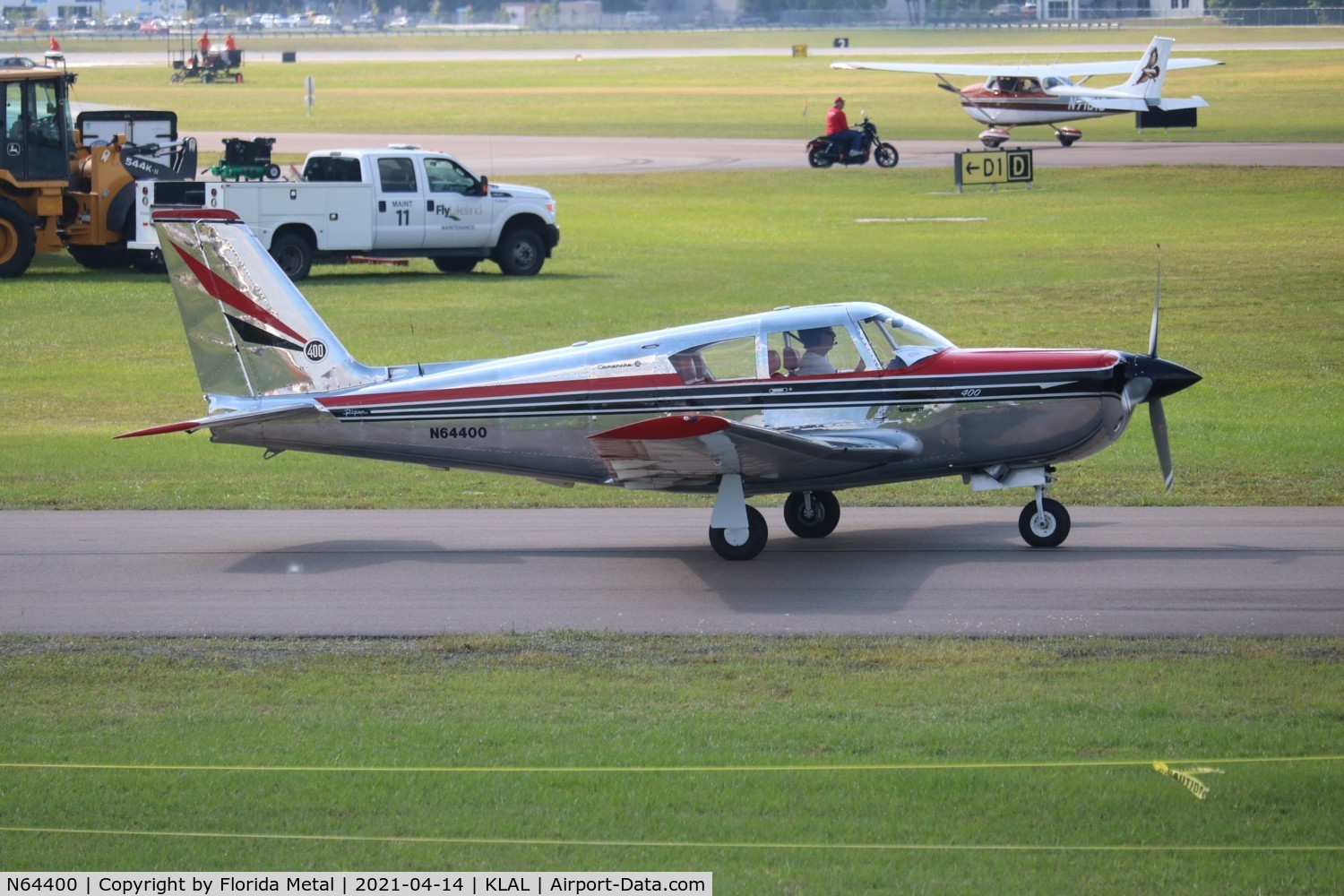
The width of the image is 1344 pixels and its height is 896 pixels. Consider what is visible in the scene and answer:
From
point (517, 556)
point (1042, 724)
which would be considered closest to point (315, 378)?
point (517, 556)

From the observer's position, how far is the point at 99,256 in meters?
32.2

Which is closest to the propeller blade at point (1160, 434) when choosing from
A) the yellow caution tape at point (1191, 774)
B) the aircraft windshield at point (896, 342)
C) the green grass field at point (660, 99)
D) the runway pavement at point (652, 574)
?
the runway pavement at point (652, 574)

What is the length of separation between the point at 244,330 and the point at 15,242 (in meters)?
19.8

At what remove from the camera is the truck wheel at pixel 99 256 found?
3198 cm

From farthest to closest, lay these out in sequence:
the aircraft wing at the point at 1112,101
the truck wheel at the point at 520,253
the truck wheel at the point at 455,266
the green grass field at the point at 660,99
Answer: the green grass field at the point at 660,99 < the aircraft wing at the point at 1112,101 < the truck wheel at the point at 455,266 < the truck wheel at the point at 520,253

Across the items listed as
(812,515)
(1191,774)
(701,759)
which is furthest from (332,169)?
(1191,774)

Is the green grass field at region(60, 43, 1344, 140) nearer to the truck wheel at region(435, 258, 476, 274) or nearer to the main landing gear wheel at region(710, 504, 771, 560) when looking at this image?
the truck wheel at region(435, 258, 476, 274)

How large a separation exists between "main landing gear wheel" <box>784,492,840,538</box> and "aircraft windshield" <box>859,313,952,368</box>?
1612 mm

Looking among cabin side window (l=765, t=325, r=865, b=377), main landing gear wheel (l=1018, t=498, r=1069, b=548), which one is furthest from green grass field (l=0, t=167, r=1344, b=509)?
cabin side window (l=765, t=325, r=865, b=377)

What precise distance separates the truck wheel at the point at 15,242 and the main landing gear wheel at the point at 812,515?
2196 cm

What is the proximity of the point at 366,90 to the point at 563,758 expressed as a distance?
8975 centimetres

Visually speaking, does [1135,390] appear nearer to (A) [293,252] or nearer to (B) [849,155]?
(A) [293,252]

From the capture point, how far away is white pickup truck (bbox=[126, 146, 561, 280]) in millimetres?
28594

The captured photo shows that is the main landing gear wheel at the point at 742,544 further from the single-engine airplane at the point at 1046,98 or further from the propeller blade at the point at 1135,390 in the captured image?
the single-engine airplane at the point at 1046,98
